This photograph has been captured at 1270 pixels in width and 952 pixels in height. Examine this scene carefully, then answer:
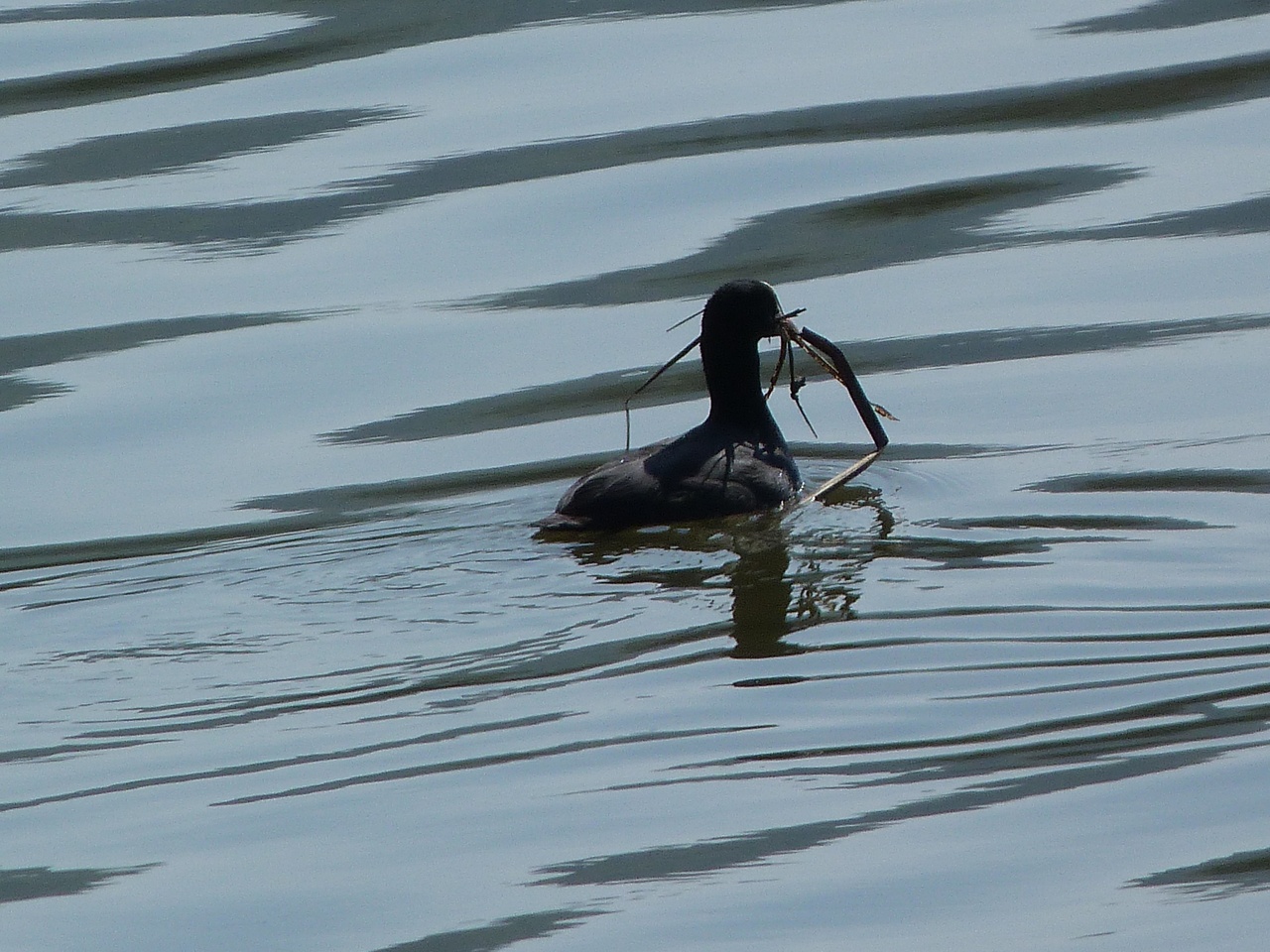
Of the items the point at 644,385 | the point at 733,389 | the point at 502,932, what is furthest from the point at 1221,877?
the point at 644,385

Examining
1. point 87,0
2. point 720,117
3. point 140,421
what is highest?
point 87,0

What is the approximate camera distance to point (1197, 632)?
6.05 meters

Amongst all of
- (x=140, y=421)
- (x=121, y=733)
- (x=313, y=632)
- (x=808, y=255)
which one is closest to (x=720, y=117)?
(x=808, y=255)

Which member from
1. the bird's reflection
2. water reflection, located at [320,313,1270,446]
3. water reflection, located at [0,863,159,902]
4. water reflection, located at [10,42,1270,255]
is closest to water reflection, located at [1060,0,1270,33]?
water reflection, located at [10,42,1270,255]

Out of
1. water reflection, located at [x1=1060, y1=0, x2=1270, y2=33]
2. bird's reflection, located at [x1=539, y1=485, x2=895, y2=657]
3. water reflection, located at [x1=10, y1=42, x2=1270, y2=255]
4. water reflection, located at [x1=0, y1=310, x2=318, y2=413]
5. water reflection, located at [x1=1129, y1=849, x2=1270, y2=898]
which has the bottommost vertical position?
water reflection, located at [x1=1129, y1=849, x2=1270, y2=898]

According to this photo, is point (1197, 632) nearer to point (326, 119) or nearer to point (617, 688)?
point (617, 688)

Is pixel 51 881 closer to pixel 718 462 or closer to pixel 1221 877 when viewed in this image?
pixel 1221 877

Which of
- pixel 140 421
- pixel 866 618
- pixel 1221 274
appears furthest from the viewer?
pixel 1221 274

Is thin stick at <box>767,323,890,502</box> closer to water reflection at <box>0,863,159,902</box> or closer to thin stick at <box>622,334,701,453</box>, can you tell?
thin stick at <box>622,334,701,453</box>

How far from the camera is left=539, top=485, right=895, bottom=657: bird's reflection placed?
6.62 meters

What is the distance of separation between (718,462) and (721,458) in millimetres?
50

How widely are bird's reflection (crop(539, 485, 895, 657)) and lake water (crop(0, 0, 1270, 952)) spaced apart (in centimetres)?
3

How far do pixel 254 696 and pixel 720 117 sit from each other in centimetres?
683

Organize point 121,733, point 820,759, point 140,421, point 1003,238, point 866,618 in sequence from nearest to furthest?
1. point 820,759
2. point 121,733
3. point 866,618
4. point 140,421
5. point 1003,238
